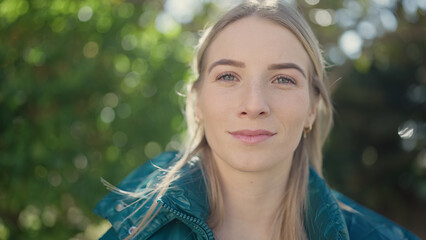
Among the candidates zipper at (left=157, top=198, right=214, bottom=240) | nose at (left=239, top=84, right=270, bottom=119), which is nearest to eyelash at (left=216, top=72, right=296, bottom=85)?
nose at (left=239, top=84, right=270, bottom=119)

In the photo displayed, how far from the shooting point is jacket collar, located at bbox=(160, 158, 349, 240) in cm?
221

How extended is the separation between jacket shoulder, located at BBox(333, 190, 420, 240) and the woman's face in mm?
637

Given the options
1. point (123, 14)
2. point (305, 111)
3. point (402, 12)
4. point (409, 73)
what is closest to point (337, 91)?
point (409, 73)

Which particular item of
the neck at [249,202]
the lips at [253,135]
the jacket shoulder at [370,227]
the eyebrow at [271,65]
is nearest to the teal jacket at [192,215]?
the jacket shoulder at [370,227]

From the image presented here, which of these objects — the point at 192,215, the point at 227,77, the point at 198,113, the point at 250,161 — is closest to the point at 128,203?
the point at 192,215

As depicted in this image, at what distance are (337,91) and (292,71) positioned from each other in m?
3.87

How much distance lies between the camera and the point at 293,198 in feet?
8.07

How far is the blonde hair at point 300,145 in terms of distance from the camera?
2.32m

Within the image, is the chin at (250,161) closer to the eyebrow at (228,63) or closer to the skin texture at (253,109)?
the skin texture at (253,109)

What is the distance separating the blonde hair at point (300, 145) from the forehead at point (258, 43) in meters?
0.03

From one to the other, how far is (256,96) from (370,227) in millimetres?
1054

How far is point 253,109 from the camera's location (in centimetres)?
210

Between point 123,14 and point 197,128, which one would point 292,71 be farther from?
point 123,14

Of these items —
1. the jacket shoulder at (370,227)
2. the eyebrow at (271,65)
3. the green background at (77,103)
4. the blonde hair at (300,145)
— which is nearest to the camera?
the eyebrow at (271,65)
